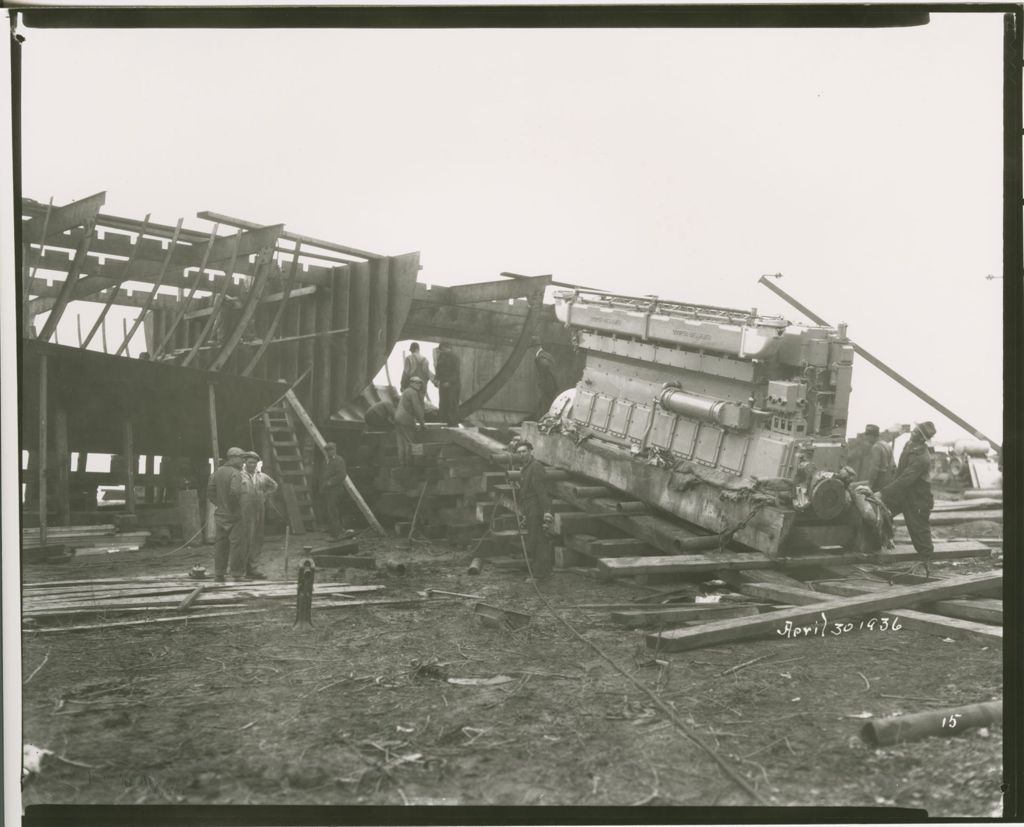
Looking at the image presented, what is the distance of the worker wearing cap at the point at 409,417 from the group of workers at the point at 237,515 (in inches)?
32.0

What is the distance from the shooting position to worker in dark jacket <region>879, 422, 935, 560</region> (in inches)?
198

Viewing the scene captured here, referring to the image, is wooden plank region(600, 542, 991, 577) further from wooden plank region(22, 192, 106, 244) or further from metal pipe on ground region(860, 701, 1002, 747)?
wooden plank region(22, 192, 106, 244)

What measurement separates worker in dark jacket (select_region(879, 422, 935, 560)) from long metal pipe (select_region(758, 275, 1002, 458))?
43 cm

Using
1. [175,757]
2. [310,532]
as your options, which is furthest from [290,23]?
[175,757]

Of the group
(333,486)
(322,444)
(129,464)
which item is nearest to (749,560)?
(333,486)

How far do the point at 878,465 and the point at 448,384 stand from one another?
9.01 ft

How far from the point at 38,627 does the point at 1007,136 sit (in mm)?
5253

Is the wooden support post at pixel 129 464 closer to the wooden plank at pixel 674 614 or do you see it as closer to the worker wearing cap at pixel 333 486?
the worker wearing cap at pixel 333 486

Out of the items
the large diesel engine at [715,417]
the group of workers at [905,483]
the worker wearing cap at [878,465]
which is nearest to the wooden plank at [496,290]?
the large diesel engine at [715,417]

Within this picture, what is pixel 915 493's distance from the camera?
5250 mm

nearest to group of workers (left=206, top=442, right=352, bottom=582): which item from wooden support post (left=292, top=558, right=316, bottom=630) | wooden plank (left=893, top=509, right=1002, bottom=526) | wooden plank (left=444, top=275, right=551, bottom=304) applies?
wooden support post (left=292, top=558, right=316, bottom=630)

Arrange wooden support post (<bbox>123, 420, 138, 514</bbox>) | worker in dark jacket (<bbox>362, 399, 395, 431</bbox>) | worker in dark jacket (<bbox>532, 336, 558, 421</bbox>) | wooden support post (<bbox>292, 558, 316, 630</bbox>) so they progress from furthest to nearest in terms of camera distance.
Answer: worker in dark jacket (<bbox>532, 336, 558, 421</bbox>) → worker in dark jacket (<bbox>362, 399, 395, 431</bbox>) → wooden support post (<bbox>123, 420, 138, 514</bbox>) → wooden support post (<bbox>292, 558, 316, 630</bbox>)

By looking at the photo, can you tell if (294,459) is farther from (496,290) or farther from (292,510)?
(496,290)

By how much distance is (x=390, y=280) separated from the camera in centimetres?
447
